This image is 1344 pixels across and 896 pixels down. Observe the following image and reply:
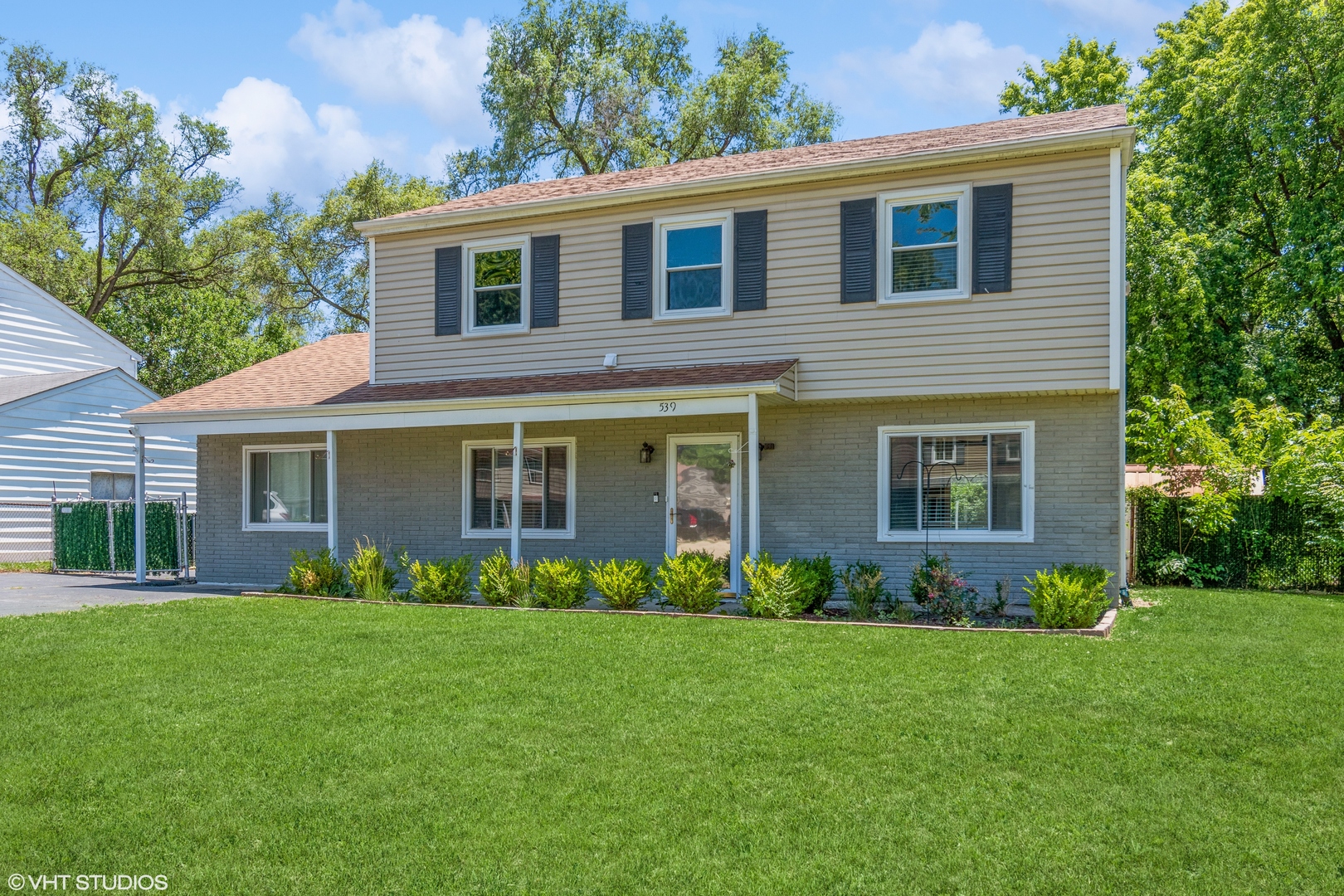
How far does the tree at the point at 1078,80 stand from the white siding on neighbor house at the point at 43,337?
24447 mm

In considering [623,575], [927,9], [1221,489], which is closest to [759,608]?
[623,575]

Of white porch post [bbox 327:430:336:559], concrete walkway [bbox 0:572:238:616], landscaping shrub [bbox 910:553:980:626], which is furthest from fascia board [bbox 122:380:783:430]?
landscaping shrub [bbox 910:553:980:626]

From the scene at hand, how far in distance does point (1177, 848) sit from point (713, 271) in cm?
979

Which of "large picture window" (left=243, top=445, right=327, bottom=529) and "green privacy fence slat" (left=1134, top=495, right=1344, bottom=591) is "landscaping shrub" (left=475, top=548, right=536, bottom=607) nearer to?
"large picture window" (left=243, top=445, right=327, bottom=529)

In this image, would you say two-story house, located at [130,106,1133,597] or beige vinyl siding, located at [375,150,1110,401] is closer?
beige vinyl siding, located at [375,150,1110,401]

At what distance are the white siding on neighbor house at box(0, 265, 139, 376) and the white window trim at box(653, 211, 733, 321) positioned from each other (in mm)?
18740

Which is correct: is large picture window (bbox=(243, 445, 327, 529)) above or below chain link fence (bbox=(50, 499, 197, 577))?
above

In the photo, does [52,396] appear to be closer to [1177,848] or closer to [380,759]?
[380,759]

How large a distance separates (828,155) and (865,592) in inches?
232

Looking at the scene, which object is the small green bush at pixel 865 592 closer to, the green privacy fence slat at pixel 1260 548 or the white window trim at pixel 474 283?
the white window trim at pixel 474 283

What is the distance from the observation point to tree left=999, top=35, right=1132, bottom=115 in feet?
84.5

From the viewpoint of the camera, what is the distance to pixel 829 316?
12602 millimetres

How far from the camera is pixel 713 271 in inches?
525

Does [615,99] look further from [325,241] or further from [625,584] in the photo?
[625,584]
